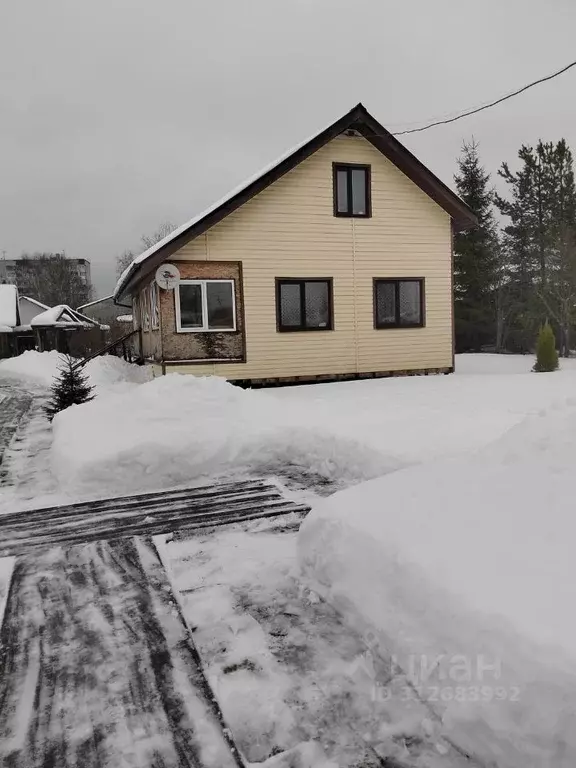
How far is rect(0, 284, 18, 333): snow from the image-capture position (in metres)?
38.3

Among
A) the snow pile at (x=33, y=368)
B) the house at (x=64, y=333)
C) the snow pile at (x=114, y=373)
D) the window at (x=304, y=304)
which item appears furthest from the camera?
the house at (x=64, y=333)

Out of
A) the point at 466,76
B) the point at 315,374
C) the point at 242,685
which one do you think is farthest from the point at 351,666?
the point at 466,76

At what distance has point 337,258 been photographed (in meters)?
14.0

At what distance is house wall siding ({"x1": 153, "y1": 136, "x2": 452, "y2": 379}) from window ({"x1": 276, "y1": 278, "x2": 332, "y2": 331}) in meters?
0.19

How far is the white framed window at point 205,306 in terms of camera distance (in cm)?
1300

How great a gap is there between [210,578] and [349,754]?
1598 mm

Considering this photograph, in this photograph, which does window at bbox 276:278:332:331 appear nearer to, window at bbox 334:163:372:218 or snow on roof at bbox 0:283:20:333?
window at bbox 334:163:372:218

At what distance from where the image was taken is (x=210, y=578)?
131 inches

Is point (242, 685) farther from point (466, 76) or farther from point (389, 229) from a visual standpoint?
point (466, 76)

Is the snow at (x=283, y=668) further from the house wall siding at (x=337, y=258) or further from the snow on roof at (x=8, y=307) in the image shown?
the snow on roof at (x=8, y=307)

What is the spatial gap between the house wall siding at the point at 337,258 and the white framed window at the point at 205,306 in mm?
443

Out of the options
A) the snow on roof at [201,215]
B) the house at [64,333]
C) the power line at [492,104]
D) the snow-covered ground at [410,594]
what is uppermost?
the power line at [492,104]

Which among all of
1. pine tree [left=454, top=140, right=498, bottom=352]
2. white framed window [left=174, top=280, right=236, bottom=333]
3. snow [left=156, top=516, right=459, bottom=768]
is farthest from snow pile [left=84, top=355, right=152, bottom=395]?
pine tree [left=454, top=140, right=498, bottom=352]

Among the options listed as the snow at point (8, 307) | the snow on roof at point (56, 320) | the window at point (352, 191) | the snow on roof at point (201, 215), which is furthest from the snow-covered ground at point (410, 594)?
the snow at point (8, 307)
